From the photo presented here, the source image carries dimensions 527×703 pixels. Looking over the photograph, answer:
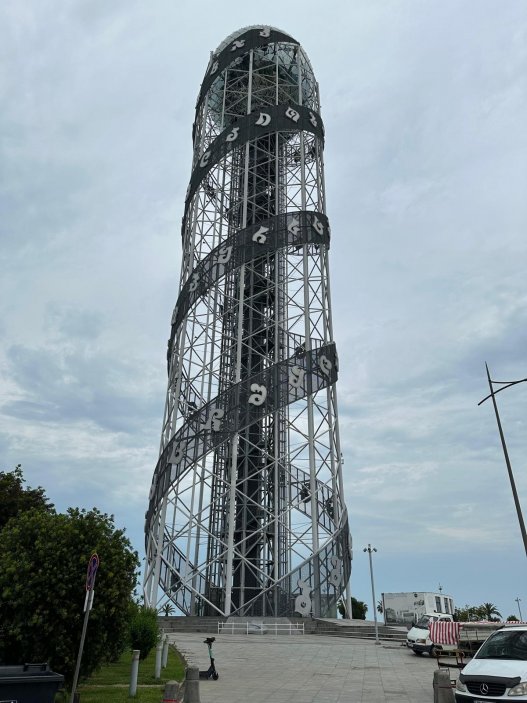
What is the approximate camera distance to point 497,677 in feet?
25.4

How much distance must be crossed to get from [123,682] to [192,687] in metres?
3.54

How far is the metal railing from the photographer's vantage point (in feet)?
82.3

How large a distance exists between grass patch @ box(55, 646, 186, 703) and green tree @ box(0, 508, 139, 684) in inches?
20.3

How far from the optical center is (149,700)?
9.70 metres

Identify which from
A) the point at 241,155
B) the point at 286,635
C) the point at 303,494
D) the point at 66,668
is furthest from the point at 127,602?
the point at 241,155

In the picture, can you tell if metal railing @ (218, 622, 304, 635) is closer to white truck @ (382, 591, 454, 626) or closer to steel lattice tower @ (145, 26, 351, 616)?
steel lattice tower @ (145, 26, 351, 616)

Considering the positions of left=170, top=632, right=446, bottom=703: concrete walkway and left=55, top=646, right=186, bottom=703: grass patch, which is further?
left=170, top=632, right=446, bottom=703: concrete walkway

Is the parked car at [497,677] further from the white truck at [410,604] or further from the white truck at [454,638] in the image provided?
the white truck at [410,604]

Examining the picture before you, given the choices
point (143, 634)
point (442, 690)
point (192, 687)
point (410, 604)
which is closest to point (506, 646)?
point (442, 690)

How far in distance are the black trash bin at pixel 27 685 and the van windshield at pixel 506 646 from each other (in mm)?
6153

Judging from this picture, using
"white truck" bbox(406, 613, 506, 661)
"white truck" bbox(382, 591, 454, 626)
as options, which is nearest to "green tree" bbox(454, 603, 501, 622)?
"white truck" bbox(382, 591, 454, 626)

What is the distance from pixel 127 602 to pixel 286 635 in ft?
51.4

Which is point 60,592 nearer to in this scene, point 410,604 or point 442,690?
point 442,690

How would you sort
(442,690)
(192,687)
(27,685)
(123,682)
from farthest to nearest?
(123,682) < (192,687) < (442,690) < (27,685)
